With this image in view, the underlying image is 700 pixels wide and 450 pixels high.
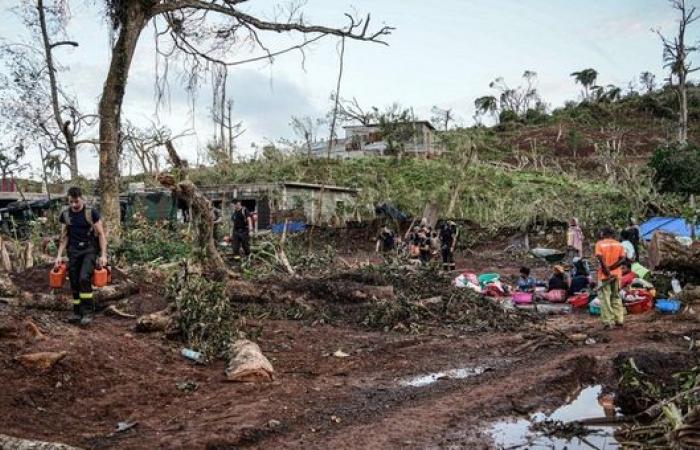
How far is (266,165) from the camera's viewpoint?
3117 centimetres

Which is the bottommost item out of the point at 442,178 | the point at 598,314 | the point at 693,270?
the point at 598,314

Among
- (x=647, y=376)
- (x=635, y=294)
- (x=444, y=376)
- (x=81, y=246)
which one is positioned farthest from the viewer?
(x=635, y=294)

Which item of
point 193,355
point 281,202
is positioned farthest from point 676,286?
point 281,202

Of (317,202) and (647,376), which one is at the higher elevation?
(317,202)

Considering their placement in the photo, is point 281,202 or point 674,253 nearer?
point 674,253

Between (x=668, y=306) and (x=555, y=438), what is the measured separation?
5717mm

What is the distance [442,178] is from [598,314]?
73.6 feet

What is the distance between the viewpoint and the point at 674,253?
10.0m

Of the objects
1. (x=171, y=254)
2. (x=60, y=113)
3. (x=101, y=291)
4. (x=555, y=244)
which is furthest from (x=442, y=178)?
(x=101, y=291)

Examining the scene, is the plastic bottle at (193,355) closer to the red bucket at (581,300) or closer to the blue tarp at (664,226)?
the red bucket at (581,300)

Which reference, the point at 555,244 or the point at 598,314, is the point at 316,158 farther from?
the point at 598,314

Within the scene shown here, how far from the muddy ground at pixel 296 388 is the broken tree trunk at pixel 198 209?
194cm

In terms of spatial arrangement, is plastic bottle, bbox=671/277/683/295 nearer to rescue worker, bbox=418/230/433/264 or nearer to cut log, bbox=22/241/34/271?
rescue worker, bbox=418/230/433/264

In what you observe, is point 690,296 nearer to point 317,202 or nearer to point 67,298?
point 67,298
